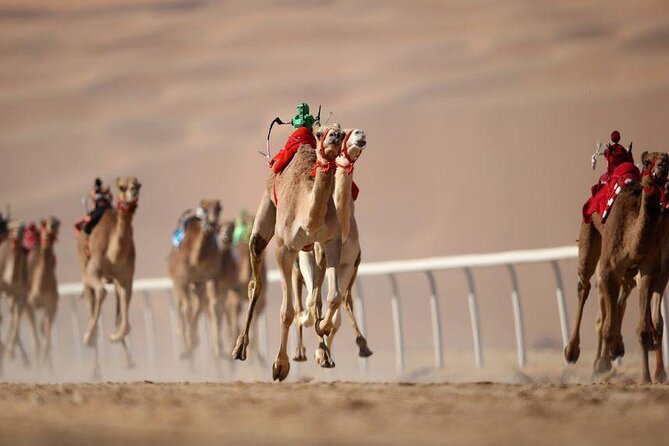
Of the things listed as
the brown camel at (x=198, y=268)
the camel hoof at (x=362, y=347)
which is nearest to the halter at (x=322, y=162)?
the camel hoof at (x=362, y=347)

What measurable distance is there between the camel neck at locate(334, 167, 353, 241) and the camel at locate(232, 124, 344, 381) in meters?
0.25

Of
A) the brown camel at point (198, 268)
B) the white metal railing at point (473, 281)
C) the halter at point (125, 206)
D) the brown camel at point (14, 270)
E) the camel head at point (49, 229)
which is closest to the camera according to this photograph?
the white metal railing at point (473, 281)

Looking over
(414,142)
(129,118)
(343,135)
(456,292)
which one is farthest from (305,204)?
(129,118)

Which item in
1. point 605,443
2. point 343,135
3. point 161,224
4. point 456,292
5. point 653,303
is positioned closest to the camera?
point 605,443

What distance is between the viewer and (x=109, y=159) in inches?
2239

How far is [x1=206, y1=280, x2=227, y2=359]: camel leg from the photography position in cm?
2017

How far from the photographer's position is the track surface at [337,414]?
659cm

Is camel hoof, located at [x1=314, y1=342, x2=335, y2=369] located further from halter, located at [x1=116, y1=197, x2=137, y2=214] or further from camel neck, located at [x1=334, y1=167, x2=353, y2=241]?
halter, located at [x1=116, y1=197, x2=137, y2=214]

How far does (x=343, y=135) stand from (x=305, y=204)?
0.58 meters

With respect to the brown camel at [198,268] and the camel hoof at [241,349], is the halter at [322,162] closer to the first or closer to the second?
the camel hoof at [241,349]

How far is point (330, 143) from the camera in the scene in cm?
1067

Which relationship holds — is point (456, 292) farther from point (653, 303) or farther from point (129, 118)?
point (653, 303)

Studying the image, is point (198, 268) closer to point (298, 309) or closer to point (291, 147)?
point (298, 309)

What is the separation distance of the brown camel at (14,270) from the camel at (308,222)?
32.4 ft
